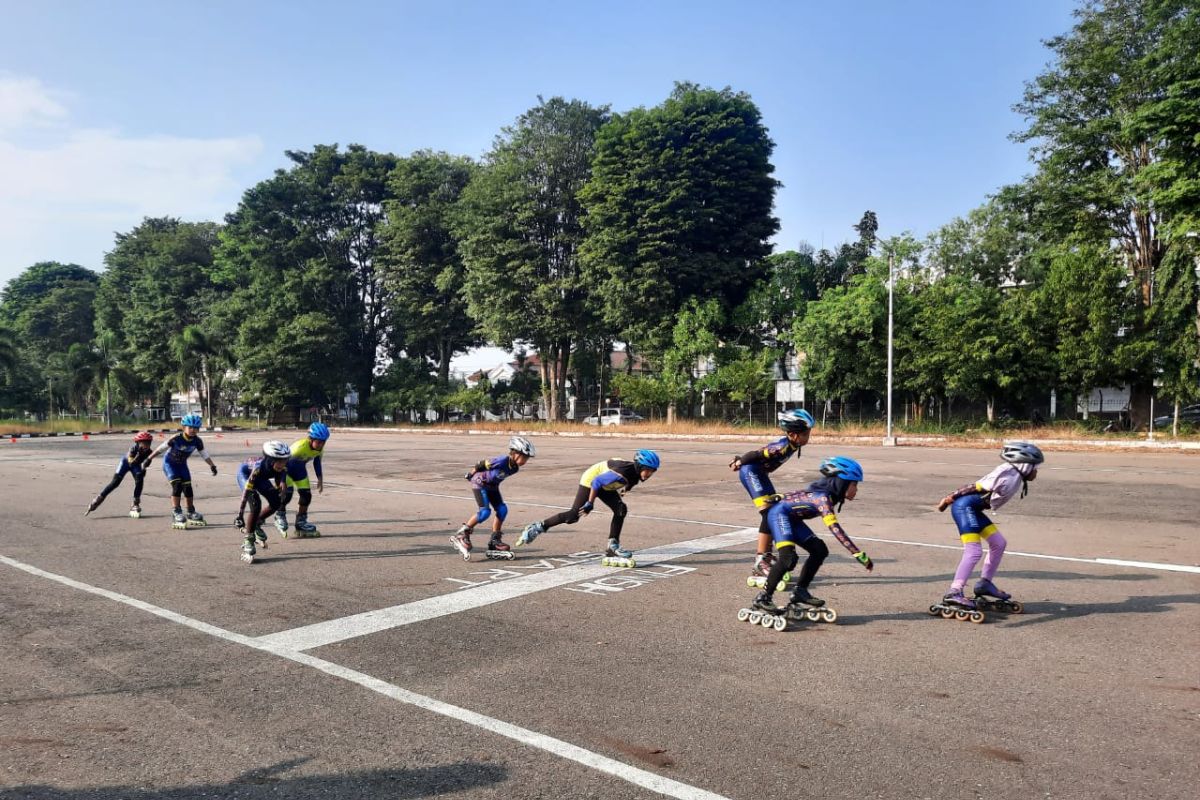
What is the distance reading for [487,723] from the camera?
457 centimetres

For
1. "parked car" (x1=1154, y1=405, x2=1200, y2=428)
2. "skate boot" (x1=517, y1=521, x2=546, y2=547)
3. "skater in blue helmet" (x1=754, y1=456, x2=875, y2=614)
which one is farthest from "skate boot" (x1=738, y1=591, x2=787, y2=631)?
"parked car" (x1=1154, y1=405, x2=1200, y2=428)

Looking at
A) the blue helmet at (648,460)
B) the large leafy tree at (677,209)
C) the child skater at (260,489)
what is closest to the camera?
the blue helmet at (648,460)

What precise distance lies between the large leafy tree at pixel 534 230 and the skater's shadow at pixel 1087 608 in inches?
1692

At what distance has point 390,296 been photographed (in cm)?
6412

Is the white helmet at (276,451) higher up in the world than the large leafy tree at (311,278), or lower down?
lower down

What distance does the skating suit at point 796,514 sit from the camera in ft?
21.9

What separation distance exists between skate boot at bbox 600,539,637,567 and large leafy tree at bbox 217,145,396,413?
184ft

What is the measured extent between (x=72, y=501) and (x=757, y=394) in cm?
Answer: 3330

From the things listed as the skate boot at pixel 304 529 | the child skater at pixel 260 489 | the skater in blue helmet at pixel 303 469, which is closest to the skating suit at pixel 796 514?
the child skater at pixel 260 489

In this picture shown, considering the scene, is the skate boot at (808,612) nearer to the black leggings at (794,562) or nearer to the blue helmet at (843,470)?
the black leggings at (794,562)

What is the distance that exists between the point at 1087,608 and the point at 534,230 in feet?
154

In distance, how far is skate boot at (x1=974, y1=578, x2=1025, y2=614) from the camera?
691 centimetres

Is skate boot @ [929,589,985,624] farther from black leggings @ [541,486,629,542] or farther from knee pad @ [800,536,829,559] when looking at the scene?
black leggings @ [541,486,629,542]

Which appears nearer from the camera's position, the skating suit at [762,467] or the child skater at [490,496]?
the skating suit at [762,467]
